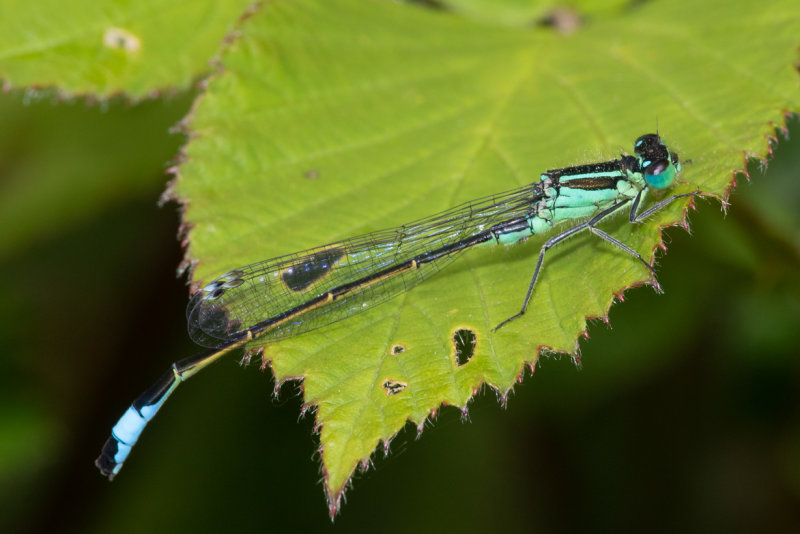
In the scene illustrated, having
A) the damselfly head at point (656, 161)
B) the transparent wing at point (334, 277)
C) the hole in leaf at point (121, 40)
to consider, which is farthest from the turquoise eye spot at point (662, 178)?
the hole in leaf at point (121, 40)

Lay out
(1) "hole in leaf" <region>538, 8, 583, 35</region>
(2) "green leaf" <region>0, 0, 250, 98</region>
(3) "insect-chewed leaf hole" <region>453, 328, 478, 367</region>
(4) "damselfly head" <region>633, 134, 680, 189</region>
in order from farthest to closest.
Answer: (1) "hole in leaf" <region>538, 8, 583, 35</region>
(2) "green leaf" <region>0, 0, 250, 98</region>
(4) "damselfly head" <region>633, 134, 680, 189</region>
(3) "insect-chewed leaf hole" <region>453, 328, 478, 367</region>

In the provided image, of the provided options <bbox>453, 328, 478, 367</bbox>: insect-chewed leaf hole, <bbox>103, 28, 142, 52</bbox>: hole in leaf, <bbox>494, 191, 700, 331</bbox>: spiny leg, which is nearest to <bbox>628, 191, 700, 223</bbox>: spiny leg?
<bbox>494, 191, 700, 331</bbox>: spiny leg

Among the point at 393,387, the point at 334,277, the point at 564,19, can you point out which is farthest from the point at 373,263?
the point at 564,19

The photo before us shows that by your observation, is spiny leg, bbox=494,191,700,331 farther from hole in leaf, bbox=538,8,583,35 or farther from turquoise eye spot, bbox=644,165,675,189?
hole in leaf, bbox=538,8,583,35

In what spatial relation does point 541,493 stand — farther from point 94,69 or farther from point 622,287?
point 94,69

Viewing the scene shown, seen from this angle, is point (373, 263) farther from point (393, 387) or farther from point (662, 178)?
point (662, 178)

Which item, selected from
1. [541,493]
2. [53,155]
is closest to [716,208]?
[541,493]
